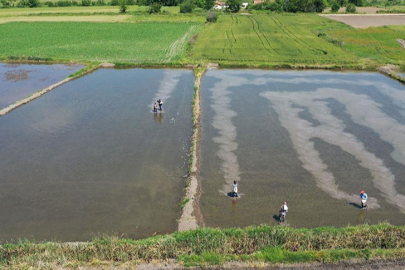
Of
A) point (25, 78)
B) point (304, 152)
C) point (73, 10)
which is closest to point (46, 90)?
point (25, 78)

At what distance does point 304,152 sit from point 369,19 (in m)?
66.0

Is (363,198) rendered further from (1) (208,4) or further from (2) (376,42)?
(1) (208,4)

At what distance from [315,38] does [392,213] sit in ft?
143

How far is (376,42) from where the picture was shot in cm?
4994

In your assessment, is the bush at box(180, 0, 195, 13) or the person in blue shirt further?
the bush at box(180, 0, 195, 13)

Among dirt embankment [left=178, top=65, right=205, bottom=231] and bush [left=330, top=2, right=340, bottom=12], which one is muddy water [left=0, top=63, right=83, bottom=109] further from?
bush [left=330, top=2, right=340, bottom=12]

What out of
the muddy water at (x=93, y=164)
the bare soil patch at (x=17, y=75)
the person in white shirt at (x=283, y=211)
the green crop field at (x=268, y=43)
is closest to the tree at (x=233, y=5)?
the green crop field at (x=268, y=43)

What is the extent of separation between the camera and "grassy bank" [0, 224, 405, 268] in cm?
1202

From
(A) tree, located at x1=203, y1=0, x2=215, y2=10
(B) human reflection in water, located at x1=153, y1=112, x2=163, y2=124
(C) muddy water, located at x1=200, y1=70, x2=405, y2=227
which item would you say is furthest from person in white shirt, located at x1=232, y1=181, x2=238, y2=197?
(A) tree, located at x1=203, y1=0, x2=215, y2=10

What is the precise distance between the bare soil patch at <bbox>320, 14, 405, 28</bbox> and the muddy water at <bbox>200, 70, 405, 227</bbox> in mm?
40595

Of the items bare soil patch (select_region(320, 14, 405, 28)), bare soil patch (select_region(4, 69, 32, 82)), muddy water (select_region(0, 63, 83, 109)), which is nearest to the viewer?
muddy water (select_region(0, 63, 83, 109))

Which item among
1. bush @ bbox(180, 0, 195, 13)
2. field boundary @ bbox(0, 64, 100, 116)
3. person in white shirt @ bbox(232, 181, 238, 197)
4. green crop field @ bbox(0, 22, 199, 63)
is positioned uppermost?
bush @ bbox(180, 0, 195, 13)

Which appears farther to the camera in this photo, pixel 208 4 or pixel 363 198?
pixel 208 4

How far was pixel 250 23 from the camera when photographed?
6962cm
